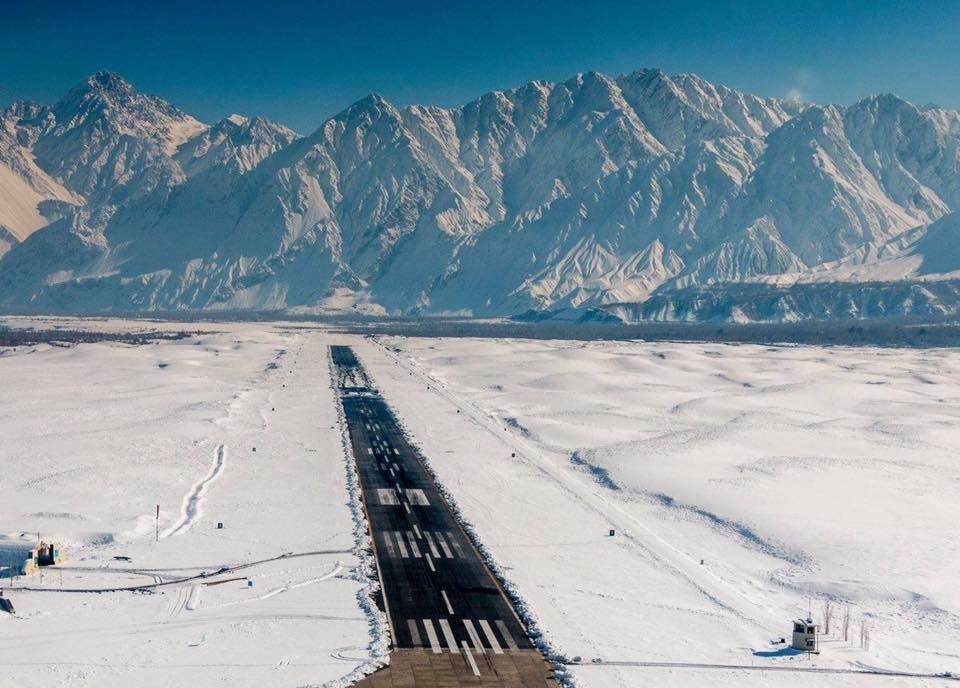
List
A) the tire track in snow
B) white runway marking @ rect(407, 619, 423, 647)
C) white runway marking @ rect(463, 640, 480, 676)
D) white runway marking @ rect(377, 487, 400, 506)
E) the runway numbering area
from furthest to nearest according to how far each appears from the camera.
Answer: white runway marking @ rect(377, 487, 400, 506) < the tire track in snow < white runway marking @ rect(407, 619, 423, 647) < the runway numbering area < white runway marking @ rect(463, 640, 480, 676)

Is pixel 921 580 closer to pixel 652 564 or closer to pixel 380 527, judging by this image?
pixel 652 564

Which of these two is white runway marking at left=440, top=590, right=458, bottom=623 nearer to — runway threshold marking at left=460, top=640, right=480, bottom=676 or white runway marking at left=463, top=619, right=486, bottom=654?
white runway marking at left=463, top=619, right=486, bottom=654

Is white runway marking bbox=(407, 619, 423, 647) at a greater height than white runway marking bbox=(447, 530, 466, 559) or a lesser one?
lesser

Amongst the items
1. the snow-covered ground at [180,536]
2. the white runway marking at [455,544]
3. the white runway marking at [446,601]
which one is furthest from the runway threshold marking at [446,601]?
the white runway marking at [455,544]

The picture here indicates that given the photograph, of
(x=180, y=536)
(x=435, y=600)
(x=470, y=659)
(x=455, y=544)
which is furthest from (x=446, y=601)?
(x=180, y=536)

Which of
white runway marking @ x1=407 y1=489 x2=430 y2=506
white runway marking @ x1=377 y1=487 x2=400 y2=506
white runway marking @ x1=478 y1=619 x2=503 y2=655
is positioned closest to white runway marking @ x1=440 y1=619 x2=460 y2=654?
white runway marking @ x1=478 y1=619 x2=503 y2=655

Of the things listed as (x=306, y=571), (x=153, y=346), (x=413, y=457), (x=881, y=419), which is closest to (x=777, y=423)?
(x=881, y=419)

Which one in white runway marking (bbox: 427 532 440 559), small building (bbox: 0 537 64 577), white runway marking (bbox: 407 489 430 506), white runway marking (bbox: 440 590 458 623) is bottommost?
small building (bbox: 0 537 64 577)

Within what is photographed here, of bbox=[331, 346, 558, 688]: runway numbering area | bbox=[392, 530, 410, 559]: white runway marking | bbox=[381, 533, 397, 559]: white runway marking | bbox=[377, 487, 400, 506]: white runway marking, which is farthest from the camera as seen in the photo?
bbox=[377, 487, 400, 506]: white runway marking

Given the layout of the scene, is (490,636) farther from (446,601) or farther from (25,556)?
(25,556)

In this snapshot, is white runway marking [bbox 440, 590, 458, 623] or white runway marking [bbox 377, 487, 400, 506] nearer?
white runway marking [bbox 440, 590, 458, 623]
